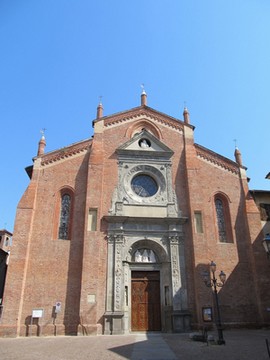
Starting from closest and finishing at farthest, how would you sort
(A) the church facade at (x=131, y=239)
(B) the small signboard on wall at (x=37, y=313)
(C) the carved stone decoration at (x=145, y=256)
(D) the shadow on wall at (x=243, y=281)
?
1. (B) the small signboard on wall at (x=37, y=313)
2. (A) the church facade at (x=131, y=239)
3. (D) the shadow on wall at (x=243, y=281)
4. (C) the carved stone decoration at (x=145, y=256)

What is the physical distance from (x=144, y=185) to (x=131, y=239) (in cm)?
380

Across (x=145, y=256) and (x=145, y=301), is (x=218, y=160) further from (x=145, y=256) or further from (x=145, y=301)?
(x=145, y=301)

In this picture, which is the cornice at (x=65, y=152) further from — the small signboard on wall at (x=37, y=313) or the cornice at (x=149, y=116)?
the small signboard on wall at (x=37, y=313)

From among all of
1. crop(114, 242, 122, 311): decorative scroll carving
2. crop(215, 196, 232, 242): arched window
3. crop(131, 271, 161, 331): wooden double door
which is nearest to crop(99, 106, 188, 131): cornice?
crop(215, 196, 232, 242): arched window

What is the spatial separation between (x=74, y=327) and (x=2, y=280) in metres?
15.1

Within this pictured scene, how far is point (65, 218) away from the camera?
18078 mm

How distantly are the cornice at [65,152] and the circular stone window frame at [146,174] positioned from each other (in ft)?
11.3

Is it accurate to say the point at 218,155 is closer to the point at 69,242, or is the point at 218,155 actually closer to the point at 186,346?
the point at 69,242

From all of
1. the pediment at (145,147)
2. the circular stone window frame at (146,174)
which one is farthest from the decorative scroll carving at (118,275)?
the pediment at (145,147)

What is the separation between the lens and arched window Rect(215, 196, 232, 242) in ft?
61.4

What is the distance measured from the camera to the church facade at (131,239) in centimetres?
1575

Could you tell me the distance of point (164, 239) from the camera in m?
17.8

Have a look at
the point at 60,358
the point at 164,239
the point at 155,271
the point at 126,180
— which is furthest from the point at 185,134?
the point at 60,358

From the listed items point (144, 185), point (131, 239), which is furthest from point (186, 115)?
point (131, 239)
